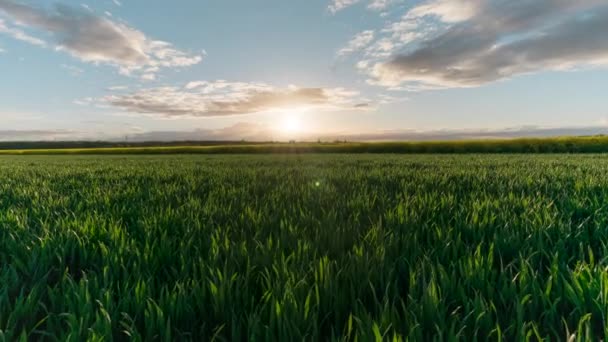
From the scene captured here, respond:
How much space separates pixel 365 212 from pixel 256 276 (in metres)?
1.82

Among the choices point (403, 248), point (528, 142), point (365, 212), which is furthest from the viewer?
point (528, 142)

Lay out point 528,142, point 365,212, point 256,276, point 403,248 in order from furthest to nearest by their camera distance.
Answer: point 528,142 < point 365,212 < point 403,248 < point 256,276

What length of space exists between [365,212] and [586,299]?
203 centimetres

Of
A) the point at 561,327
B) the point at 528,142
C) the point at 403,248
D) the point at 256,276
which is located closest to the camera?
the point at 561,327

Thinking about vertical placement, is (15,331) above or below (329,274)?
below

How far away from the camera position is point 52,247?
6.95ft

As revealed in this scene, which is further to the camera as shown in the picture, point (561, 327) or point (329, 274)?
point (329, 274)

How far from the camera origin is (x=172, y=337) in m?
1.18

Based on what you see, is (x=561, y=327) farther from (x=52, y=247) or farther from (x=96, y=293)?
(x=52, y=247)

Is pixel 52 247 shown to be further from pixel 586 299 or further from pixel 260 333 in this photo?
pixel 586 299

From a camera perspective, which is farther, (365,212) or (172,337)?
(365,212)

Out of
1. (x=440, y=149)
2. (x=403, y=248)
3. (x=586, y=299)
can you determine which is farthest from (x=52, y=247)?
(x=440, y=149)

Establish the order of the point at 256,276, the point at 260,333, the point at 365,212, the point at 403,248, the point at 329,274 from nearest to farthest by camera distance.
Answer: the point at 260,333 < the point at 329,274 < the point at 256,276 < the point at 403,248 < the point at 365,212

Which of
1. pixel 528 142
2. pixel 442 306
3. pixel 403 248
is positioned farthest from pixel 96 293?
pixel 528 142
